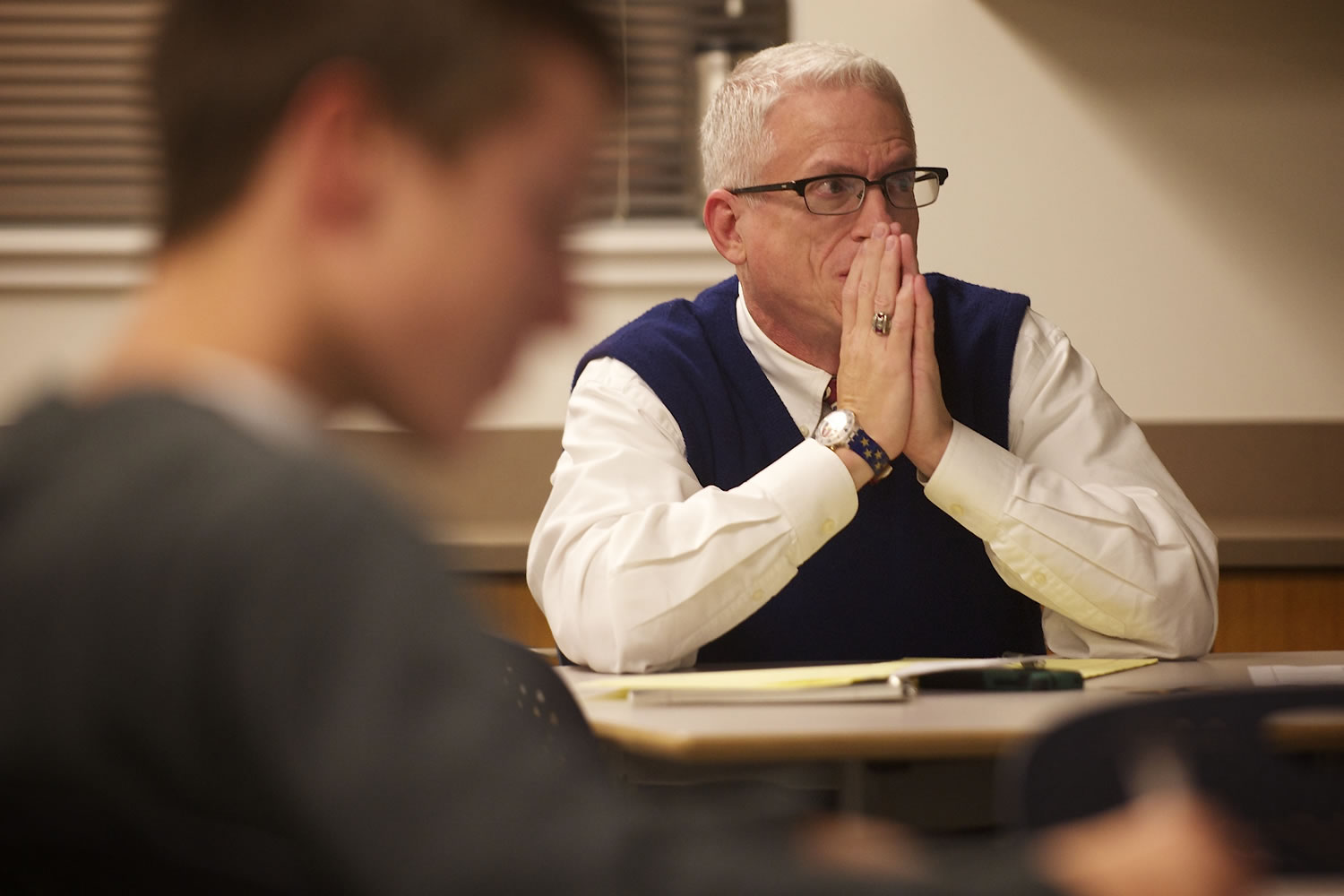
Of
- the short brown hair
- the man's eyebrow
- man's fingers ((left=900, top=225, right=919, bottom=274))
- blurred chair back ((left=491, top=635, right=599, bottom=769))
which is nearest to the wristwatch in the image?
man's fingers ((left=900, top=225, right=919, bottom=274))

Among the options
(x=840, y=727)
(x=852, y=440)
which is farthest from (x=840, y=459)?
(x=840, y=727)

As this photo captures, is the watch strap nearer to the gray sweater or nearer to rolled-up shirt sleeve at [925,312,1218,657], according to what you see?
rolled-up shirt sleeve at [925,312,1218,657]

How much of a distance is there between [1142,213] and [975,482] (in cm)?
143

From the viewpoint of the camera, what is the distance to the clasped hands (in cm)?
159

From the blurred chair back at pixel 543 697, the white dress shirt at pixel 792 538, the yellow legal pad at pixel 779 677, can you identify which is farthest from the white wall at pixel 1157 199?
the blurred chair back at pixel 543 697

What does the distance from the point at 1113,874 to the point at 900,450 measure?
122 cm

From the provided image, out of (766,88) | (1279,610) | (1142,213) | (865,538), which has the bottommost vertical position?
(1279,610)

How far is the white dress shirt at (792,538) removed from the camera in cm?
144

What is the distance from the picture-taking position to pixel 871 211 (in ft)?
5.72

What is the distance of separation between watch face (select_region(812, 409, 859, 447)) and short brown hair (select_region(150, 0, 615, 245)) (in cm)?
116

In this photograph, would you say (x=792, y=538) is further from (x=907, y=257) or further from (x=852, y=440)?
(x=907, y=257)

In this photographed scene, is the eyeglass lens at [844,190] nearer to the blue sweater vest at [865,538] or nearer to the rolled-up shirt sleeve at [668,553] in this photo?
the blue sweater vest at [865,538]

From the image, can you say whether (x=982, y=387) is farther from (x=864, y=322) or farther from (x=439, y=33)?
(x=439, y=33)

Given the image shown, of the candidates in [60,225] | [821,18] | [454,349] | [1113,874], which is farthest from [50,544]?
[60,225]
